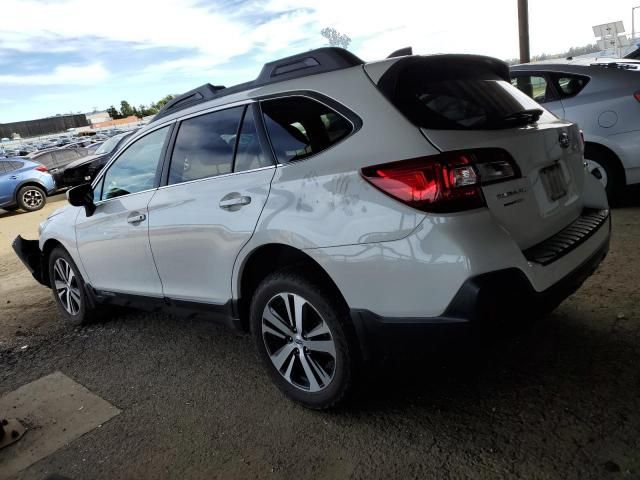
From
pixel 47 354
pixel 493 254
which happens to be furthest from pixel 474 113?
pixel 47 354

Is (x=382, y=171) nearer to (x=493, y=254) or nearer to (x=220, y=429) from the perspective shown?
(x=493, y=254)

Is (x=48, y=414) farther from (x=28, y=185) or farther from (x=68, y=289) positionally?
(x=28, y=185)

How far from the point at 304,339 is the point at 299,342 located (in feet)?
0.16

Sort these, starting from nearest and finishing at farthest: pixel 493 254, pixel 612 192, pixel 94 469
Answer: pixel 493 254 < pixel 94 469 < pixel 612 192

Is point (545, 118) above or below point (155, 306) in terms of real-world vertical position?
above

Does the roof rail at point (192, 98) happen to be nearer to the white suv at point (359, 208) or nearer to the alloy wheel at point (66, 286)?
the white suv at point (359, 208)

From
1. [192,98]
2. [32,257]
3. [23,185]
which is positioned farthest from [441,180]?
[23,185]

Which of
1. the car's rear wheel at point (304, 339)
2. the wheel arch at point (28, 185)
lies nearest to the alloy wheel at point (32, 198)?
the wheel arch at point (28, 185)

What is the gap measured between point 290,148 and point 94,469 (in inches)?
75.5

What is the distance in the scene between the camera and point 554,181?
8.66ft

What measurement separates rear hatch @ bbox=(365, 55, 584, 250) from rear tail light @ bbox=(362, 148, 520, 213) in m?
0.04

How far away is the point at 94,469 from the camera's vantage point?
265cm

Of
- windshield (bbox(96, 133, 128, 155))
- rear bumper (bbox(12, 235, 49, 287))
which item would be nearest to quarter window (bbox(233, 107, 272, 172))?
rear bumper (bbox(12, 235, 49, 287))

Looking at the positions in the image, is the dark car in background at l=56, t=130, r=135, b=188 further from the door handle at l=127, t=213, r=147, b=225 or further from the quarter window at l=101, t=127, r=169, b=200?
the door handle at l=127, t=213, r=147, b=225
